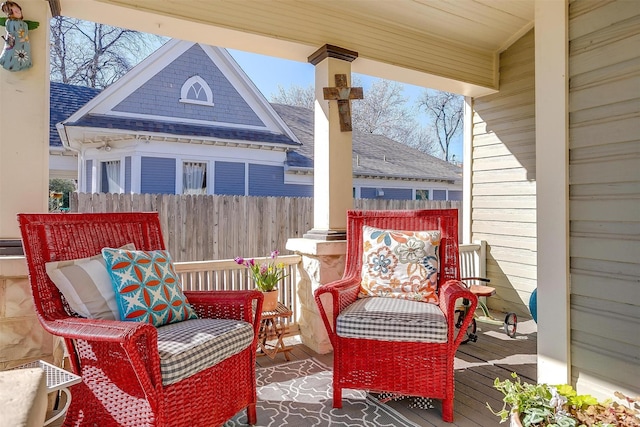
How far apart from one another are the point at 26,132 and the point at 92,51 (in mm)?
9429

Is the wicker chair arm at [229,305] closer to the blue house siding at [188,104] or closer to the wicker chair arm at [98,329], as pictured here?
the wicker chair arm at [98,329]

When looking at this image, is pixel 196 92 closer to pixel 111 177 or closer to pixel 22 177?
pixel 111 177

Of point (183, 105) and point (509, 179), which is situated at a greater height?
point (183, 105)

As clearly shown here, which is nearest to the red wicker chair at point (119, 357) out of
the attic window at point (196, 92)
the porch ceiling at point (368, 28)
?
the porch ceiling at point (368, 28)

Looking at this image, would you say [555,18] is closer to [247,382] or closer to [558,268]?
[558,268]

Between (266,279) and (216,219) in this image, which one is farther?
(216,219)

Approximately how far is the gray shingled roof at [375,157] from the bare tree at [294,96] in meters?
2.45

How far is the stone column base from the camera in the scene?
3064mm

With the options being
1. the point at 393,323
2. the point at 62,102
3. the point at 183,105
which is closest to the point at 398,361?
the point at 393,323

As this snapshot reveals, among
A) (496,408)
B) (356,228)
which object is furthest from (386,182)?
(496,408)

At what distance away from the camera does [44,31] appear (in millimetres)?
2260

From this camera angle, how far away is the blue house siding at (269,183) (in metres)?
8.02

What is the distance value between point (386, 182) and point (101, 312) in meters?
8.71

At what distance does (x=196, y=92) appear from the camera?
7.70 m
